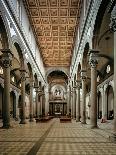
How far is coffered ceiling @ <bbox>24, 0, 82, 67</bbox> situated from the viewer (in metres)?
21.8

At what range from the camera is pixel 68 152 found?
7.11 metres

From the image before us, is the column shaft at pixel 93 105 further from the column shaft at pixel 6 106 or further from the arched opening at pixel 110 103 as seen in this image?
the arched opening at pixel 110 103

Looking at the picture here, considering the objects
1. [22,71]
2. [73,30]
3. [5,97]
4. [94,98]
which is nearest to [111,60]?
[73,30]

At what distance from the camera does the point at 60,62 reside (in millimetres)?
42062

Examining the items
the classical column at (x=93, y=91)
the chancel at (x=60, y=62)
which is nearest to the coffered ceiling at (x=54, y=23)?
the chancel at (x=60, y=62)

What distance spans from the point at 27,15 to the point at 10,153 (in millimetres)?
18372

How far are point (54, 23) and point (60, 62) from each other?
16.8 meters

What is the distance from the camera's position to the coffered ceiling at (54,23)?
21.8m

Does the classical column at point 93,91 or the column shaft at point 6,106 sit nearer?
the classical column at point 93,91

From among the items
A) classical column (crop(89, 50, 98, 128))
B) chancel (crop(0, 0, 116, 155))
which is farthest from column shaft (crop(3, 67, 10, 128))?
classical column (crop(89, 50, 98, 128))

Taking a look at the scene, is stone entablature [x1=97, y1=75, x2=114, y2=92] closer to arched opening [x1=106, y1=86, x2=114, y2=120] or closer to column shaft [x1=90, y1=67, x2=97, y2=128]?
arched opening [x1=106, y1=86, x2=114, y2=120]

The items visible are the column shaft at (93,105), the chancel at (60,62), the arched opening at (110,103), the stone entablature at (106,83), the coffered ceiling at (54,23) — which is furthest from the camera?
the arched opening at (110,103)

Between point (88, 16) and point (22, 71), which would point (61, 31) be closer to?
point (22, 71)

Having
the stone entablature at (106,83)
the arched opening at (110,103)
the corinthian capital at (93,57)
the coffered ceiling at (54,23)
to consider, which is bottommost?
the arched opening at (110,103)
